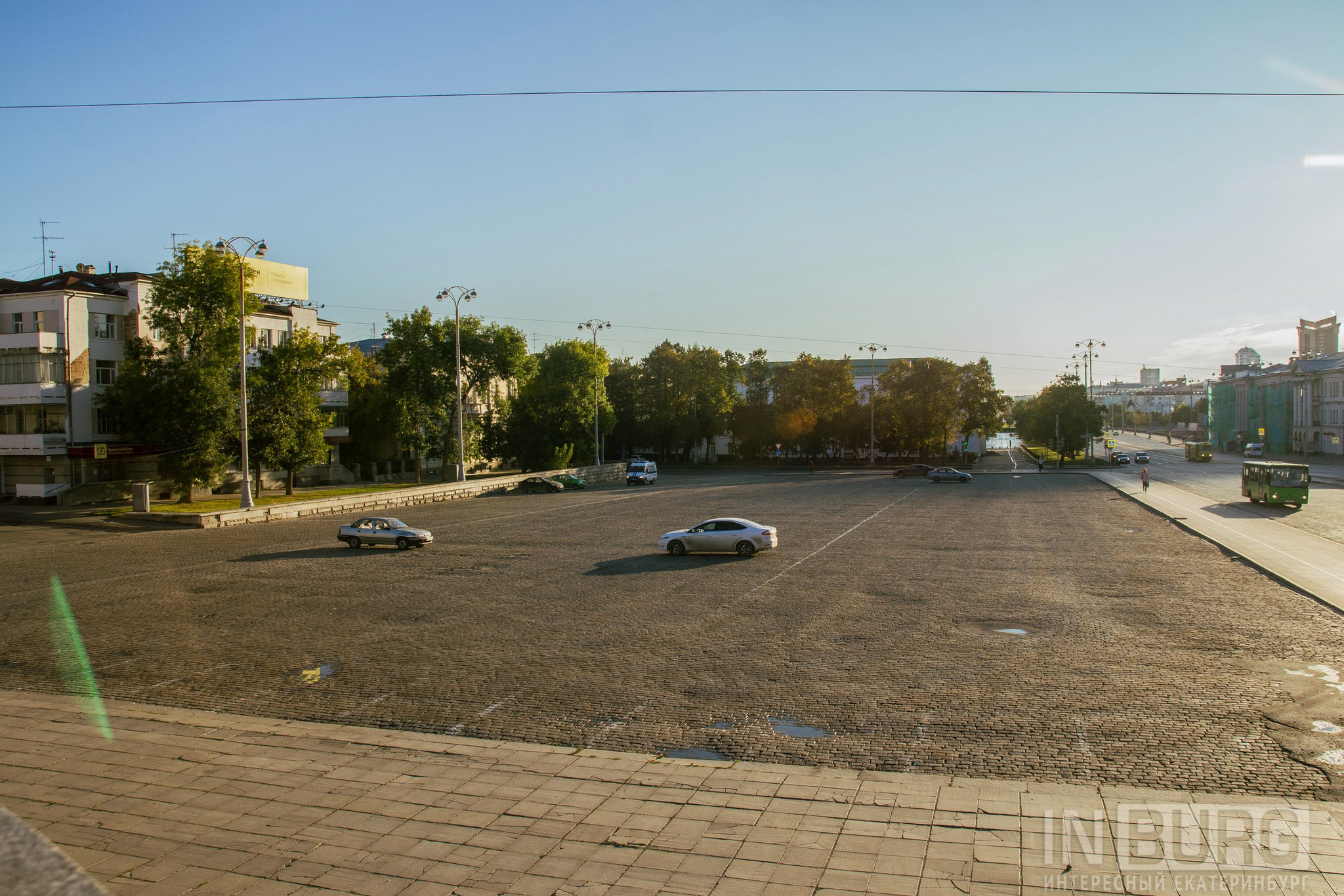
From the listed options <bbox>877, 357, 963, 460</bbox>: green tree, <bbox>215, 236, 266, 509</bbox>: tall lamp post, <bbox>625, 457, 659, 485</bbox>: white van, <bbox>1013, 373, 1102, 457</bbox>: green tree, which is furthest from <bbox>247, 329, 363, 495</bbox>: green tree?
<bbox>1013, 373, 1102, 457</bbox>: green tree

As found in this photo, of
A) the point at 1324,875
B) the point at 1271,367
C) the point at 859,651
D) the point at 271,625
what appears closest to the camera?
the point at 1324,875

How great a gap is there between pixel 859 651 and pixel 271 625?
11.8 metres

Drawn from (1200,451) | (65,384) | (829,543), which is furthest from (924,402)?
(65,384)

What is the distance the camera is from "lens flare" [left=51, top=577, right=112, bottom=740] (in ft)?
37.3

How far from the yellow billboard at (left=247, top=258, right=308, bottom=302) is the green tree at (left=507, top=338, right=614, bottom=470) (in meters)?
19.4

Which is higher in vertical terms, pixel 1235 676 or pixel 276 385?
pixel 276 385

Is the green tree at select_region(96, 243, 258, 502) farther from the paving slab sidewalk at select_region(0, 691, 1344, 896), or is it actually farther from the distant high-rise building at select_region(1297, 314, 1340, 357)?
the distant high-rise building at select_region(1297, 314, 1340, 357)

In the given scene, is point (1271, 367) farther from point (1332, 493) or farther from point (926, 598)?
point (926, 598)

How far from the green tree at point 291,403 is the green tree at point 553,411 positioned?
2621 centimetres

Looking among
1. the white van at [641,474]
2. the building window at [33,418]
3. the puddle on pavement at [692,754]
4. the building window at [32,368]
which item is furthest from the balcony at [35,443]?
the puddle on pavement at [692,754]

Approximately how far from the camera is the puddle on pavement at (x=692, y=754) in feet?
31.0

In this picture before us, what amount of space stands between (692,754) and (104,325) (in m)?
46.5

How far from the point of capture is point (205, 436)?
1583 inches

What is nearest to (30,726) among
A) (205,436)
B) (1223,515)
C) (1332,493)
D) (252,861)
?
(252,861)
